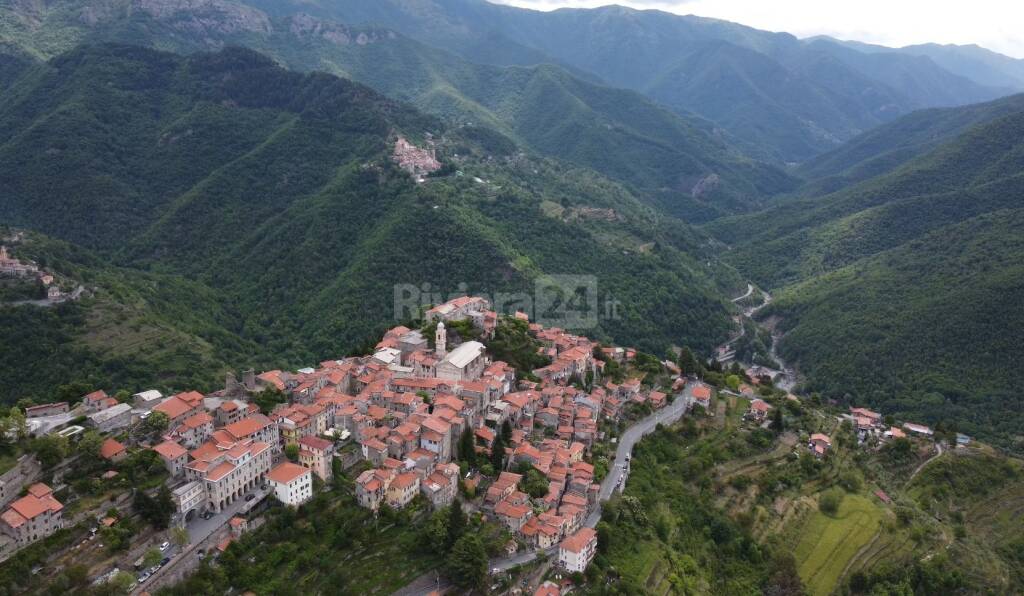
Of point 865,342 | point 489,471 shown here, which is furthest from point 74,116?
point 865,342

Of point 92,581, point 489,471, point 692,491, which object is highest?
point 92,581

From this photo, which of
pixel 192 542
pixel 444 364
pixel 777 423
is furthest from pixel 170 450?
pixel 777 423

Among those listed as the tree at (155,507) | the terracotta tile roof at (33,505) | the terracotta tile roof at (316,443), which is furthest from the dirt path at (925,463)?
the terracotta tile roof at (33,505)

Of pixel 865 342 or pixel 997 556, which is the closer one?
pixel 997 556

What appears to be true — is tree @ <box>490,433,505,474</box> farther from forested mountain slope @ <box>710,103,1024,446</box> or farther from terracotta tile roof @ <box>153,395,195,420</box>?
forested mountain slope @ <box>710,103,1024,446</box>

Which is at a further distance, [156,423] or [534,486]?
[534,486]

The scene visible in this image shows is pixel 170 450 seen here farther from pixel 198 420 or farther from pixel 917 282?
pixel 917 282

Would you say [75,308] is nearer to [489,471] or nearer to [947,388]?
[489,471]

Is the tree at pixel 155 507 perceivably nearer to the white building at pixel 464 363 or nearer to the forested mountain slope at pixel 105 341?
the white building at pixel 464 363
